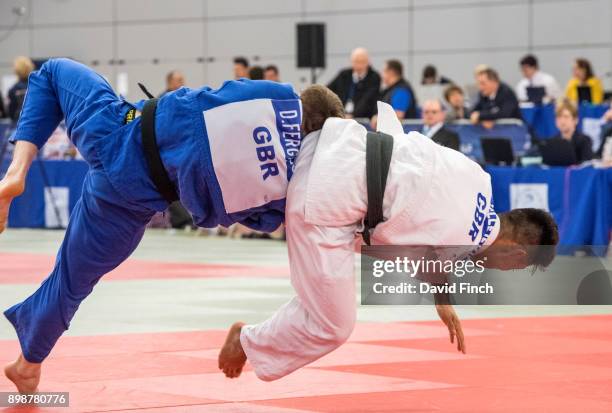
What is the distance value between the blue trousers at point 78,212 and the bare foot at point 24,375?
0.04 meters

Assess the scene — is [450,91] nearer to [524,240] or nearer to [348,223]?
[524,240]

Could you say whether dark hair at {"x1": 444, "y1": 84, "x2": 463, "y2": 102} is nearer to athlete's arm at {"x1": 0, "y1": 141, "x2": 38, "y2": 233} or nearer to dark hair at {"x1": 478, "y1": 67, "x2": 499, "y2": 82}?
dark hair at {"x1": 478, "y1": 67, "x2": 499, "y2": 82}

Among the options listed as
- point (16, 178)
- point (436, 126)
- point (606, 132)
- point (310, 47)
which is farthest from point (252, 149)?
point (310, 47)

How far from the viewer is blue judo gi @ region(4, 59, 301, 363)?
3658 mm

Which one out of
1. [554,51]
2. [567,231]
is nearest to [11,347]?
[567,231]

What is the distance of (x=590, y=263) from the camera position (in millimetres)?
9133

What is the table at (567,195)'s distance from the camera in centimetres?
1022

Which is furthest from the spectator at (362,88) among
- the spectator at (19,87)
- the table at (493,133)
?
the spectator at (19,87)

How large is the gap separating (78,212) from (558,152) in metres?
7.82

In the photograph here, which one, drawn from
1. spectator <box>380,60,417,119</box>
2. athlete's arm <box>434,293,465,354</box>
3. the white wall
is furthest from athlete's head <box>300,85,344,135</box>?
the white wall

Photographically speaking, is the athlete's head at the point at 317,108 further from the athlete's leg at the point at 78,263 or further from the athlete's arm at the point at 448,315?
the athlete's arm at the point at 448,315

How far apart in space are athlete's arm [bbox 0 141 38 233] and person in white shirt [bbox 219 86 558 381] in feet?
2.94

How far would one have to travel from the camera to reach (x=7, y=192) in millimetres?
3754

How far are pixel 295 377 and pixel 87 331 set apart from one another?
6.06 ft
